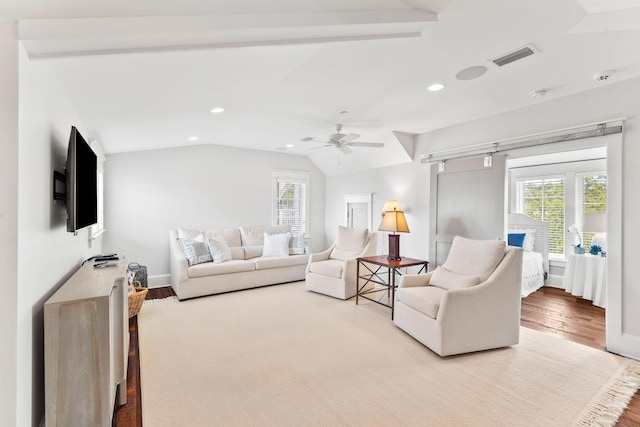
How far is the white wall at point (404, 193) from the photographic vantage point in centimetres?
489

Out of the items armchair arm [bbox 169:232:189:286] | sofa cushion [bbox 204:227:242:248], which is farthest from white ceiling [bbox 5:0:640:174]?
sofa cushion [bbox 204:227:242:248]

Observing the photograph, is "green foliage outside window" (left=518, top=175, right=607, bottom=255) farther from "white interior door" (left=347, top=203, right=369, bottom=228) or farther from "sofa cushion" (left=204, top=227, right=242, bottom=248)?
"sofa cushion" (left=204, top=227, right=242, bottom=248)

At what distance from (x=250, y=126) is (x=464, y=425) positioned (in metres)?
4.19

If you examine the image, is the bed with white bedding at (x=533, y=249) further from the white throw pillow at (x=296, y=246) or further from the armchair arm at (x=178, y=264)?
the armchair arm at (x=178, y=264)

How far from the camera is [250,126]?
460cm

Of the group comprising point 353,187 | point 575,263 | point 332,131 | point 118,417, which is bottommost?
point 118,417

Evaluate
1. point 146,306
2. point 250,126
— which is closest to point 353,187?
point 250,126

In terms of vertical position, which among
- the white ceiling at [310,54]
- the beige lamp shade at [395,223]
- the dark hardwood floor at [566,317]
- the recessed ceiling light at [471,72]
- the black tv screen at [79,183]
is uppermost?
the recessed ceiling light at [471,72]

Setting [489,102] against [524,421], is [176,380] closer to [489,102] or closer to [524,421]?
[524,421]

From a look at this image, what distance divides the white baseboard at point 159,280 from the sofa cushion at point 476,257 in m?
4.53

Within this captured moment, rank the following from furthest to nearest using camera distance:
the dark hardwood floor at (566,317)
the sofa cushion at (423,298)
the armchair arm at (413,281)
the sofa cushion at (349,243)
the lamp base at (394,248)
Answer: the sofa cushion at (349,243)
the lamp base at (394,248)
the armchair arm at (413,281)
the dark hardwood floor at (566,317)
the sofa cushion at (423,298)

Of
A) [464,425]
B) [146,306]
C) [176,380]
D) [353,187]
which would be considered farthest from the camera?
[353,187]

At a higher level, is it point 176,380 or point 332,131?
point 332,131

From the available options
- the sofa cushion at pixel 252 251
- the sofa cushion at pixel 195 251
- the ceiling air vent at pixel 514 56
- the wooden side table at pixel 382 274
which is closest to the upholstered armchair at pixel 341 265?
the wooden side table at pixel 382 274
